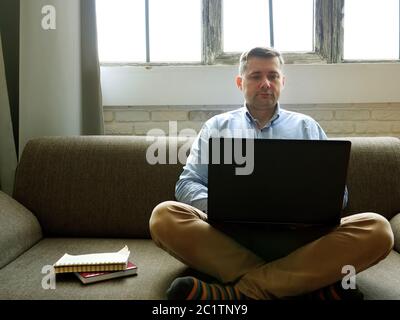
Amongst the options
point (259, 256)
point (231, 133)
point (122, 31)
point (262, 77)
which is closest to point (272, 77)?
point (262, 77)

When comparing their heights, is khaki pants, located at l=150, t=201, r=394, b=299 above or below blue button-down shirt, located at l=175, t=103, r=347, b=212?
below

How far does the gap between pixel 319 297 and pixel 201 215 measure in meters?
0.42

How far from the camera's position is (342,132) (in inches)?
83.9

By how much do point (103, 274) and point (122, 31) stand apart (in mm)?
1461

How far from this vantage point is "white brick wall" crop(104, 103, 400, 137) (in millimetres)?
2111

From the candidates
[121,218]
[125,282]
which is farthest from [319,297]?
[121,218]

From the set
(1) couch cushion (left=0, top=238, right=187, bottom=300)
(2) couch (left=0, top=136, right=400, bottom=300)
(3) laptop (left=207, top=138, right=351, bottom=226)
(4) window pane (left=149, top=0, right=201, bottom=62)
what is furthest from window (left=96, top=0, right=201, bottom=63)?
(3) laptop (left=207, top=138, right=351, bottom=226)

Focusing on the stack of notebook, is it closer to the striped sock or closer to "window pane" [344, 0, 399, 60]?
the striped sock

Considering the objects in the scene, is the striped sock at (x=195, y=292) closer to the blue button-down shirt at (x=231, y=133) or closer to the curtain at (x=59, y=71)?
the blue button-down shirt at (x=231, y=133)

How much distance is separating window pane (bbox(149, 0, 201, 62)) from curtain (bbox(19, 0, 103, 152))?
391mm

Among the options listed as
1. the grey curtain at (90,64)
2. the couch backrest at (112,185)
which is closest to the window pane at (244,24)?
the grey curtain at (90,64)

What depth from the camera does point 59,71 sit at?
6.16 feet

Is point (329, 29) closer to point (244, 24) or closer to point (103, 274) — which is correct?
point (244, 24)
